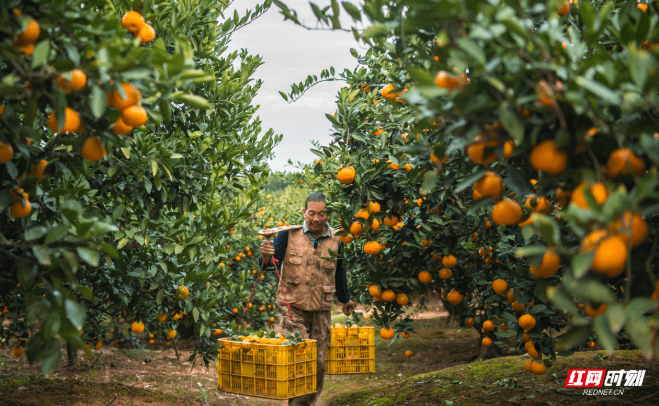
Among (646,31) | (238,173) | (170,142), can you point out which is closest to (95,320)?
(238,173)

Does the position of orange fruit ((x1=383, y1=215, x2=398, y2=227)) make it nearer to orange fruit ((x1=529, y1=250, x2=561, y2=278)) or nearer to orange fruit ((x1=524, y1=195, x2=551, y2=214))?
orange fruit ((x1=524, y1=195, x2=551, y2=214))

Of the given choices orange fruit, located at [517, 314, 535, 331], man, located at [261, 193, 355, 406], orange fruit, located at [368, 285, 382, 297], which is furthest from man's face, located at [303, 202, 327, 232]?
orange fruit, located at [517, 314, 535, 331]

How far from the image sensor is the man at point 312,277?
4324 millimetres

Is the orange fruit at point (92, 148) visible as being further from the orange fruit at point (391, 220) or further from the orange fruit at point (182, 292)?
the orange fruit at point (391, 220)

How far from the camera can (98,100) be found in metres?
1.31

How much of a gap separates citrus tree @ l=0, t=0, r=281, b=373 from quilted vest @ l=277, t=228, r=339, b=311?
2.76ft

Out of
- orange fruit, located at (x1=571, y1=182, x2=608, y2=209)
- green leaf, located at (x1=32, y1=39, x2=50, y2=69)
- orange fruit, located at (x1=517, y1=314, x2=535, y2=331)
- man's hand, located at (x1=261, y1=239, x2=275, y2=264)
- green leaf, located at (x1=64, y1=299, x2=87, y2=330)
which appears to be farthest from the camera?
man's hand, located at (x1=261, y1=239, x2=275, y2=264)

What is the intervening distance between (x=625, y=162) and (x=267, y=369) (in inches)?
112

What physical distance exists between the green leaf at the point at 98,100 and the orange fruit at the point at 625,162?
1.39 meters

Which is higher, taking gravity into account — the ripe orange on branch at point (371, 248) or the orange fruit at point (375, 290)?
the ripe orange on branch at point (371, 248)

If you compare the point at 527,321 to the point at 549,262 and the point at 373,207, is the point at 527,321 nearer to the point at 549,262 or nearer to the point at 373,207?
the point at 373,207

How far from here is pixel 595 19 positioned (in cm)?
132

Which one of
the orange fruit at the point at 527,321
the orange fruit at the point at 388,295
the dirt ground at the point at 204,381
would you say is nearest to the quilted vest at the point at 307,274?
the dirt ground at the point at 204,381

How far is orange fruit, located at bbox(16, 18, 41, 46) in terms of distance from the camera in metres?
1.38
